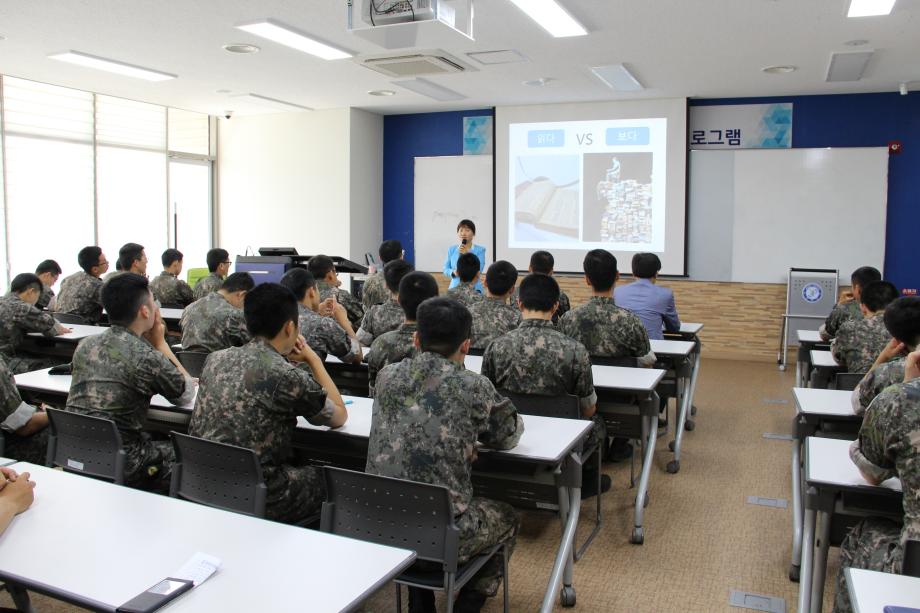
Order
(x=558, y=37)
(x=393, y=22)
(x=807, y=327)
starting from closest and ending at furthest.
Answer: (x=393, y=22) → (x=558, y=37) → (x=807, y=327)

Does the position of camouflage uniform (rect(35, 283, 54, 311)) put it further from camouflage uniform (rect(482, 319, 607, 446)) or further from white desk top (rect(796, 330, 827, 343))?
white desk top (rect(796, 330, 827, 343))

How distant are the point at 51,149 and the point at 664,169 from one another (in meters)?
7.32

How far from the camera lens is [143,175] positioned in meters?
9.75

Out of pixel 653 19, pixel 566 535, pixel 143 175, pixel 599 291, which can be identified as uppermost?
pixel 653 19

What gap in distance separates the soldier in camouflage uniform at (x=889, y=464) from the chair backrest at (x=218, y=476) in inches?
70.3

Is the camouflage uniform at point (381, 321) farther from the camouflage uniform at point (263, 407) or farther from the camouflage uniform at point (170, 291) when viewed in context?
the camouflage uniform at point (170, 291)

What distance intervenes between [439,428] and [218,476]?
797mm

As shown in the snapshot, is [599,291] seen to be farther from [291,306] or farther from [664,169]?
[664,169]

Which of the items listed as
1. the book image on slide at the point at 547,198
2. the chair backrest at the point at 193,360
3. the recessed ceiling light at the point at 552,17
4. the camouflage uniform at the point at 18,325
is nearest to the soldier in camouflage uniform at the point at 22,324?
the camouflage uniform at the point at 18,325

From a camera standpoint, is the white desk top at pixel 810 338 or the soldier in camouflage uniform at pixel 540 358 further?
the white desk top at pixel 810 338

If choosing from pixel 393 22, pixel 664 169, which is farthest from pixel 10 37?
pixel 664 169

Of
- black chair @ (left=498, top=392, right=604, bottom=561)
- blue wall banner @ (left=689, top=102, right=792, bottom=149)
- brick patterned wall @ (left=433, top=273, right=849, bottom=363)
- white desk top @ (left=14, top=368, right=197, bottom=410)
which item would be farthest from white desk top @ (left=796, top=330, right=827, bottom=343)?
white desk top @ (left=14, top=368, right=197, bottom=410)

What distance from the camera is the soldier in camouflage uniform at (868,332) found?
4.10 m

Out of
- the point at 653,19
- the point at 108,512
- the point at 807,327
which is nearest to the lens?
the point at 108,512
